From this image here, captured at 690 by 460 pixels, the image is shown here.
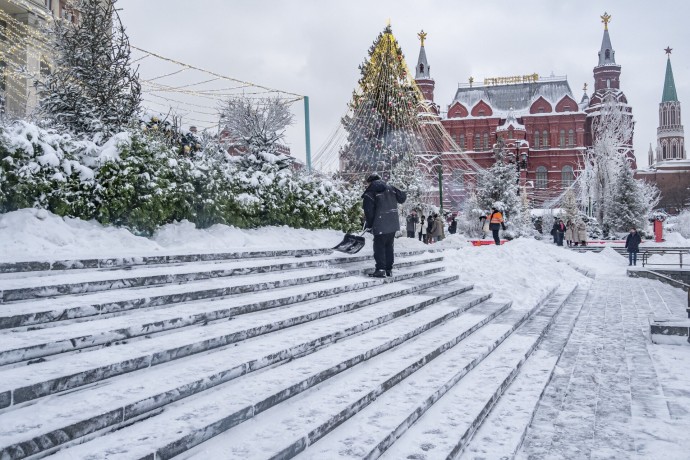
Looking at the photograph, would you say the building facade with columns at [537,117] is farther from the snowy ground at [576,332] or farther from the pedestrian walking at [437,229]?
the snowy ground at [576,332]

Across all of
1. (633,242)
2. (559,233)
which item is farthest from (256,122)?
(559,233)

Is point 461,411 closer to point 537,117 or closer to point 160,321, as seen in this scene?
point 160,321

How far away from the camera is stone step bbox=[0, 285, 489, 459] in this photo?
2.51m

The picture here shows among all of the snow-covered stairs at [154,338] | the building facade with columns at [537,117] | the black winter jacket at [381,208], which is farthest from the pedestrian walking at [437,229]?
the building facade with columns at [537,117]

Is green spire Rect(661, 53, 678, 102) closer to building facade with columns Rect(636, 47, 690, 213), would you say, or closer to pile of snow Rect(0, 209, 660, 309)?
building facade with columns Rect(636, 47, 690, 213)

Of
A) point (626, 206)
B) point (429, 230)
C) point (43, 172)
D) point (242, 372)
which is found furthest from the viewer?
point (626, 206)

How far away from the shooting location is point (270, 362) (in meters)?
3.88

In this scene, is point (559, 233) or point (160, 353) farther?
point (559, 233)

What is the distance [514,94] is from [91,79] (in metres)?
76.3

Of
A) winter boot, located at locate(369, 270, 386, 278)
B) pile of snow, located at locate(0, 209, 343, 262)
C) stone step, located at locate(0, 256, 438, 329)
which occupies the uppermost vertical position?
pile of snow, located at locate(0, 209, 343, 262)

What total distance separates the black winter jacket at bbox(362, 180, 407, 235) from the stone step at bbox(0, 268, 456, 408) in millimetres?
2605

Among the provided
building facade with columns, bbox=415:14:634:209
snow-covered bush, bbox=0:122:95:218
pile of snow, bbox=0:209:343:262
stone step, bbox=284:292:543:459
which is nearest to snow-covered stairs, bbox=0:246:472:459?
stone step, bbox=284:292:543:459

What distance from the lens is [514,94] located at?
77750 mm

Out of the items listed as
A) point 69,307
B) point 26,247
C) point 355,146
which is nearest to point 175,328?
point 69,307
